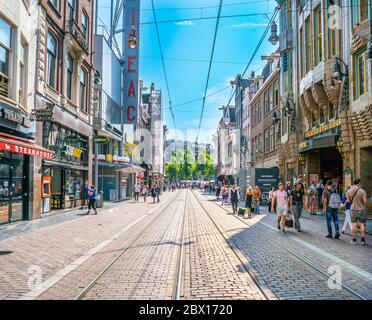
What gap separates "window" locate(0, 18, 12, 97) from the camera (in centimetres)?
1280

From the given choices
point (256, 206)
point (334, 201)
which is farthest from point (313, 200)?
point (334, 201)

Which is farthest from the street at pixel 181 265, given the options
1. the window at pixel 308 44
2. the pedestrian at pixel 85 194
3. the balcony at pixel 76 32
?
the window at pixel 308 44

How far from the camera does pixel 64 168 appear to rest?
1980 cm

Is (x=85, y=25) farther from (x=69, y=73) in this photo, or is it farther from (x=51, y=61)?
(x=51, y=61)

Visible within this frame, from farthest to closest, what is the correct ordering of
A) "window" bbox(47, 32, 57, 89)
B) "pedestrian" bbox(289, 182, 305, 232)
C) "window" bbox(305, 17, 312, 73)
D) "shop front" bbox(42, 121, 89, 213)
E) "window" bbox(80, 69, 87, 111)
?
"window" bbox(305, 17, 312, 73) → "window" bbox(80, 69, 87, 111) → "window" bbox(47, 32, 57, 89) → "shop front" bbox(42, 121, 89, 213) → "pedestrian" bbox(289, 182, 305, 232)

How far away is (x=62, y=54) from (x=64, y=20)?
1847mm

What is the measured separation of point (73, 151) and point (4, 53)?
872cm

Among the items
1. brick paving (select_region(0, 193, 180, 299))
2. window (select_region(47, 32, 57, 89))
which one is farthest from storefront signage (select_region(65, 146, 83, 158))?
brick paving (select_region(0, 193, 180, 299))

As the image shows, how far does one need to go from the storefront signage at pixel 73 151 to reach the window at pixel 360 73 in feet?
50.3

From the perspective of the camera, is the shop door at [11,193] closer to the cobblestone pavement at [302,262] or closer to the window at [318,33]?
the cobblestone pavement at [302,262]

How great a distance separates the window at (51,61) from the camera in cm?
1781

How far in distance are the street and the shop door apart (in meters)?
1.75

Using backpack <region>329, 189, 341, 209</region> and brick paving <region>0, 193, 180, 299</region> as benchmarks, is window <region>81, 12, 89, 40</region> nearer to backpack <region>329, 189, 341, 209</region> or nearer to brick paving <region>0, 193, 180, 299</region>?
brick paving <region>0, 193, 180, 299</region>

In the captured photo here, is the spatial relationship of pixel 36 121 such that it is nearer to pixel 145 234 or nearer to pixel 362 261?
pixel 145 234
